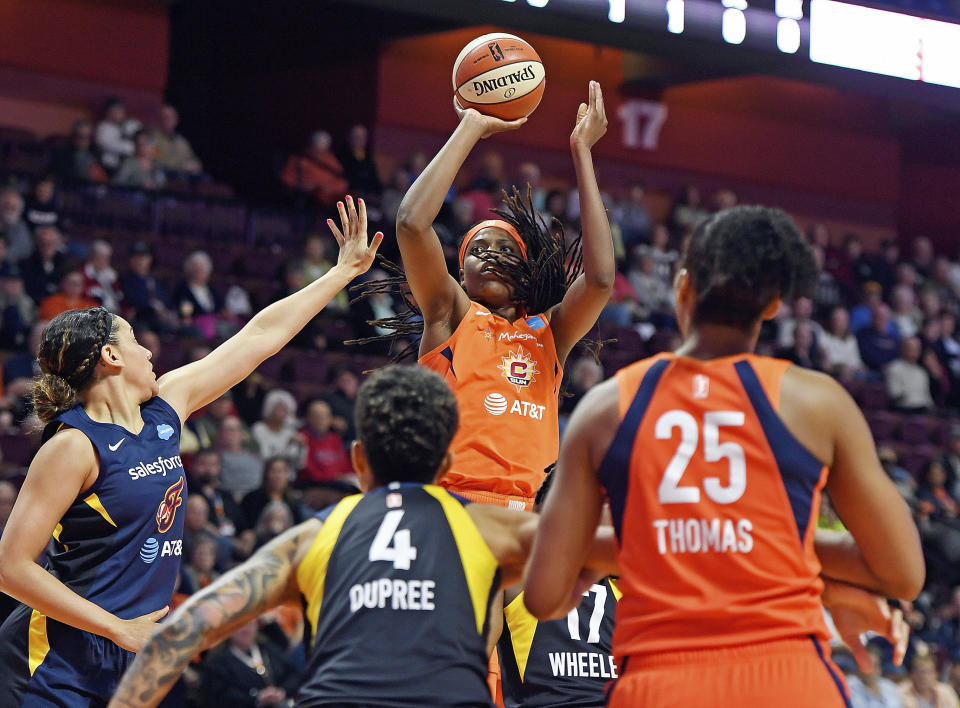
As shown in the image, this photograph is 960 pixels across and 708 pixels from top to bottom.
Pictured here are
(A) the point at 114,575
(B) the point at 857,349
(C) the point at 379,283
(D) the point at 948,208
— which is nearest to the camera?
(A) the point at 114,575

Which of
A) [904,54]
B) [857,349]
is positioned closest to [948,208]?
[857,349]

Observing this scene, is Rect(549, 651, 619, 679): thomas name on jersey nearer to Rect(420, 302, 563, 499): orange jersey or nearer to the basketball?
Rect(420, 302, 563, 499): orange jersey

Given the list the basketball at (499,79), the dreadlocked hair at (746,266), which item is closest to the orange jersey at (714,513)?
the dreadlocked hair at (746,266)

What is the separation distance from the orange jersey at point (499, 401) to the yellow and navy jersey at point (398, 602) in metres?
1.60

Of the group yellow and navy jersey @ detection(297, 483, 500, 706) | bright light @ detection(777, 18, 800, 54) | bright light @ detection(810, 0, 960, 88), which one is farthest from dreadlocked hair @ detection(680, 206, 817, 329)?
bright light @ detection(810, 0, 960, 88)

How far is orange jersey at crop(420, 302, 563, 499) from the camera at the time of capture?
179 inches

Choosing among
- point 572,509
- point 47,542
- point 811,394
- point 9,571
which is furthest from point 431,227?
point 811,394

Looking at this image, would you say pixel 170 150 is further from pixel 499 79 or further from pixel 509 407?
pixel 509 407

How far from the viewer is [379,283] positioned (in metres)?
5.65

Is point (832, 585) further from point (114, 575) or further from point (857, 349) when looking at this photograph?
point (857, 349)

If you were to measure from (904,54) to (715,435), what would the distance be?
921 centimetres

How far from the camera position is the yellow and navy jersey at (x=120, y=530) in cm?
394

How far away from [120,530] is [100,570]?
0.44 feet

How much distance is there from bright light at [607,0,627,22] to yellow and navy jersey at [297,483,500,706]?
7.45m
